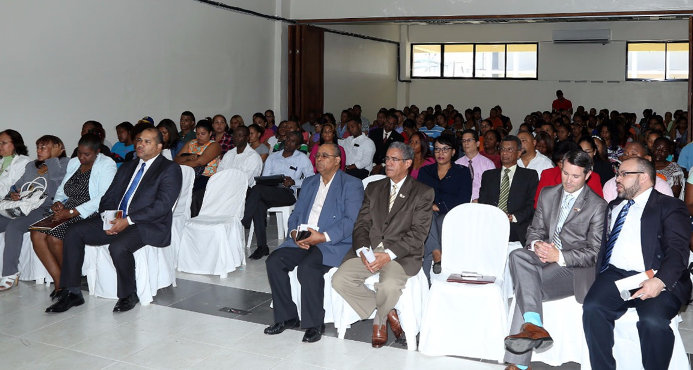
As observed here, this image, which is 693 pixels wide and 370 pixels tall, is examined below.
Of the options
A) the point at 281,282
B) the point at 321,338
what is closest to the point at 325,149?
the point at 281,282

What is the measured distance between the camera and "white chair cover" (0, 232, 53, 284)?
18.7ft

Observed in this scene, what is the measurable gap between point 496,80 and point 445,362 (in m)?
13.7

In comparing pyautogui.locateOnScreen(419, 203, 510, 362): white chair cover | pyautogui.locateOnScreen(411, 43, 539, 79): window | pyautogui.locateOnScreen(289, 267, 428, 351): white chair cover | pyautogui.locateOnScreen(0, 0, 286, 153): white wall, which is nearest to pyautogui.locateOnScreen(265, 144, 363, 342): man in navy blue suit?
pyautogui.locateOnScreen(289, 267, 428, 351): white chair cover

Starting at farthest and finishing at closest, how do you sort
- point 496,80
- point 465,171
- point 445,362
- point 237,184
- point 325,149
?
1. point 496,80
2. point 237,184
3. point 465,171
4. point 325,149
5. point 445,362

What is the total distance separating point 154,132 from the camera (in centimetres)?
535

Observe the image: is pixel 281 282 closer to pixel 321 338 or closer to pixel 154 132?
pixel 321 338

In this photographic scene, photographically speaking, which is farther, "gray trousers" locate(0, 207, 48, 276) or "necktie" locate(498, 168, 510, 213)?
"gray trousers" locate(0, 207, 48, 276)

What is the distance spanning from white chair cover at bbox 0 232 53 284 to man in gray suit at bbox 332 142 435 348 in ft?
8.71

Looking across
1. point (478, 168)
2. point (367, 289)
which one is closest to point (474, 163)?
point (478, 168)

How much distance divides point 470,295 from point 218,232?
2624 millimetres

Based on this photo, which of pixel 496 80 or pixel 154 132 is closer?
pixel 154 132

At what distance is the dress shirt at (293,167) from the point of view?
736cm

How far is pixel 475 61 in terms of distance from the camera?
17.3m

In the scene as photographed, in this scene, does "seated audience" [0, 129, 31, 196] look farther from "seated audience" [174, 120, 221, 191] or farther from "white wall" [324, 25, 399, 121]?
"white wall" [324, 25, 399, 121]
